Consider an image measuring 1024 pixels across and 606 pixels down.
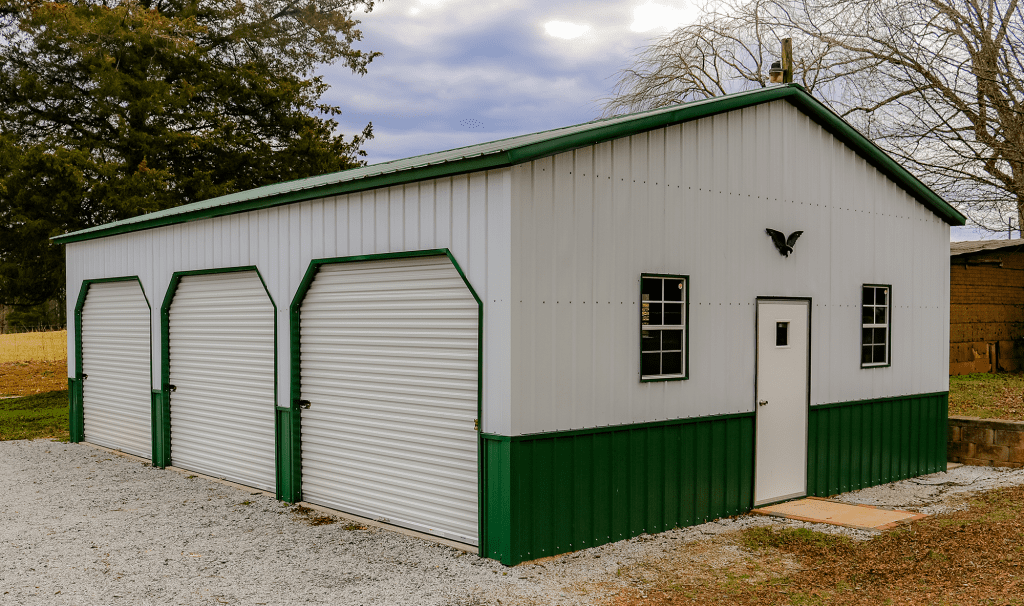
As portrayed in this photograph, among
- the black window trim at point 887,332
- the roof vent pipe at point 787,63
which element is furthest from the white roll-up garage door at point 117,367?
the black window trim at point 887,332

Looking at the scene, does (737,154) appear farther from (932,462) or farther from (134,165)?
(134,165)

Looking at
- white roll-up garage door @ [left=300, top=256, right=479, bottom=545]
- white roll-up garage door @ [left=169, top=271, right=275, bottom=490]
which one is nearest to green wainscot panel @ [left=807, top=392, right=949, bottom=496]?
white roll-up garage door @ [left=300, top=256, right=479, bottom=545]

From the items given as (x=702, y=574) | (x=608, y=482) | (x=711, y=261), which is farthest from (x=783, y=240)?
(x=702, y=574)

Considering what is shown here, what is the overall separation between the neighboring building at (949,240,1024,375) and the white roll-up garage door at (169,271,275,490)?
15.4m

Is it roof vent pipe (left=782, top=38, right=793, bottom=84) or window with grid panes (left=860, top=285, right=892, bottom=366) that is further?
roof vent pipe (left=782, top=38, right=793, bottom=84)

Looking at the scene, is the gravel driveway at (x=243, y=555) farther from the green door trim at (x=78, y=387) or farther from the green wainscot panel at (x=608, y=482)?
the green door trim at (x=78, y=387)

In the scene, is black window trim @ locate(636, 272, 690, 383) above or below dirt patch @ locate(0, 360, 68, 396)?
above

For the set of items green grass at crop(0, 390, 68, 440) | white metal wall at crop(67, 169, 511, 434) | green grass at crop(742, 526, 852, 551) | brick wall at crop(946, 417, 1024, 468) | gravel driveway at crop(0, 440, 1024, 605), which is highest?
white metal wall at crop(67, 169, 511, 434)

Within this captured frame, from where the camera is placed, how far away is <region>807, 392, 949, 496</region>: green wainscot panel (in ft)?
31.0

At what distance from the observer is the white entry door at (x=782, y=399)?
8.83 meters

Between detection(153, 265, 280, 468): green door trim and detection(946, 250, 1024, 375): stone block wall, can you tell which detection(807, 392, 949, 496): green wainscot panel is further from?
detection(946, 250, 1024, 375): stone block wall

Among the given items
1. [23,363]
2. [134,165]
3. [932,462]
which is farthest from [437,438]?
[23,363]

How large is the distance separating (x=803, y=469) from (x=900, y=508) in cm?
103

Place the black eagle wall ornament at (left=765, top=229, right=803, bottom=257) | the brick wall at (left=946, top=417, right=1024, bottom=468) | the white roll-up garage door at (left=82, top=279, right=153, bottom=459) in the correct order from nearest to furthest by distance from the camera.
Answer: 1. the black eagle wall ornament at (left=765, top=229, right=803, bottom=257)
2. the brick wall at (left=946, top=417, right=1024, bottom=468)
3. the white roll-up garage door at (left=82, top=279, right=153, bottom=459)
